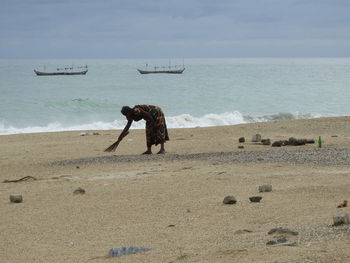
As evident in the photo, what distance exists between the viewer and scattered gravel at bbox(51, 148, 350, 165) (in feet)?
43.4

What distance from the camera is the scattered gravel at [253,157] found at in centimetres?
1324

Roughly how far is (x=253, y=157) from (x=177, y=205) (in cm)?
470

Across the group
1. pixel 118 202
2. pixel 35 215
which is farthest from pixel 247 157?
pixel 35 215

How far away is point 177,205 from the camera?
9500mm

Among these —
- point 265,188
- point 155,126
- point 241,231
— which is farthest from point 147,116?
point 241,231

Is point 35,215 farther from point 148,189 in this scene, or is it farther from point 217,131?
point 217,131

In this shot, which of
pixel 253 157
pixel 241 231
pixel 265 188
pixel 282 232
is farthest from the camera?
pixel 253 157

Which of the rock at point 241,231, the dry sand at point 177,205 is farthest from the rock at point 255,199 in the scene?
the rock at point 241,231

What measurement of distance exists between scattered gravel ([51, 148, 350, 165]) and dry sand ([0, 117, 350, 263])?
0.02 m

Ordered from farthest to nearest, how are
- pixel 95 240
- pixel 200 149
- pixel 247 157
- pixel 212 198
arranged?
pixel 200 149 → pixel 247 157 → pixel 212 198 → pixel 95 240

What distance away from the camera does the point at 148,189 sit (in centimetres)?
1085

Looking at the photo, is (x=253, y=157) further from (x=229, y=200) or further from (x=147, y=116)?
(x=229, y=200)

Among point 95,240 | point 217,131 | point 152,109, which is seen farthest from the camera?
point 217,131

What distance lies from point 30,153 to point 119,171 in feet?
17.0
